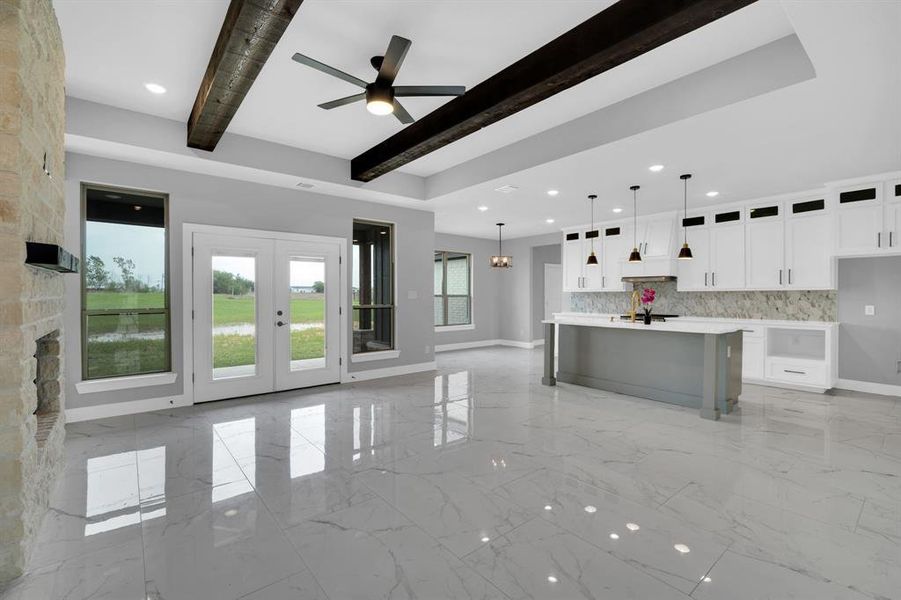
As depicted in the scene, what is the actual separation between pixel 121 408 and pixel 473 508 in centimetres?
415

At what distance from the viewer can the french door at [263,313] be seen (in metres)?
4.98

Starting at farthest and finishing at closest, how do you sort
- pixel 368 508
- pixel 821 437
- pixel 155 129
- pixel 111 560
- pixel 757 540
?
pixel 155 129, pixel 821 437, pixel 368 508, pixel 757 540, pixel 111 560

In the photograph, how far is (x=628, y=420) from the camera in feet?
14.0

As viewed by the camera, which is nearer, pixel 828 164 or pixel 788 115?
pixel 788 115

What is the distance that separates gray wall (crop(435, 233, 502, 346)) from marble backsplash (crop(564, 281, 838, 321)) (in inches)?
119

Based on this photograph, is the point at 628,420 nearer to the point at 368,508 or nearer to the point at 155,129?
the point at 368,508

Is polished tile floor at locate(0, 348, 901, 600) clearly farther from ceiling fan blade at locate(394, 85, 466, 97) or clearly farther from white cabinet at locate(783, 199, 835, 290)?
ceiling fan blade at locate(394, 85, 466, 97)

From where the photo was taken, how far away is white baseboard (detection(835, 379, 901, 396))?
5.38 m

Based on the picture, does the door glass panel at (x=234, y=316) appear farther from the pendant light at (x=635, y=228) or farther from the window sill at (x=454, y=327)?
the pendant light at (x=635, y=228)

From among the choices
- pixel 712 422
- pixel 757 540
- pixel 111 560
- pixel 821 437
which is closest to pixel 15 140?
pixel 111 560

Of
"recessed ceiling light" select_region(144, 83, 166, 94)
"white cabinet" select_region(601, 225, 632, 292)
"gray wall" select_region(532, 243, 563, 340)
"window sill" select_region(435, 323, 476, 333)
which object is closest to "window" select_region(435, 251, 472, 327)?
"window sill" select_region(435, 323, 476, 333)

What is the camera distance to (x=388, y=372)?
660 cm

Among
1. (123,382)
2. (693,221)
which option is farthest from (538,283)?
(123,382)

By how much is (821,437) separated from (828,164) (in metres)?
2.97
